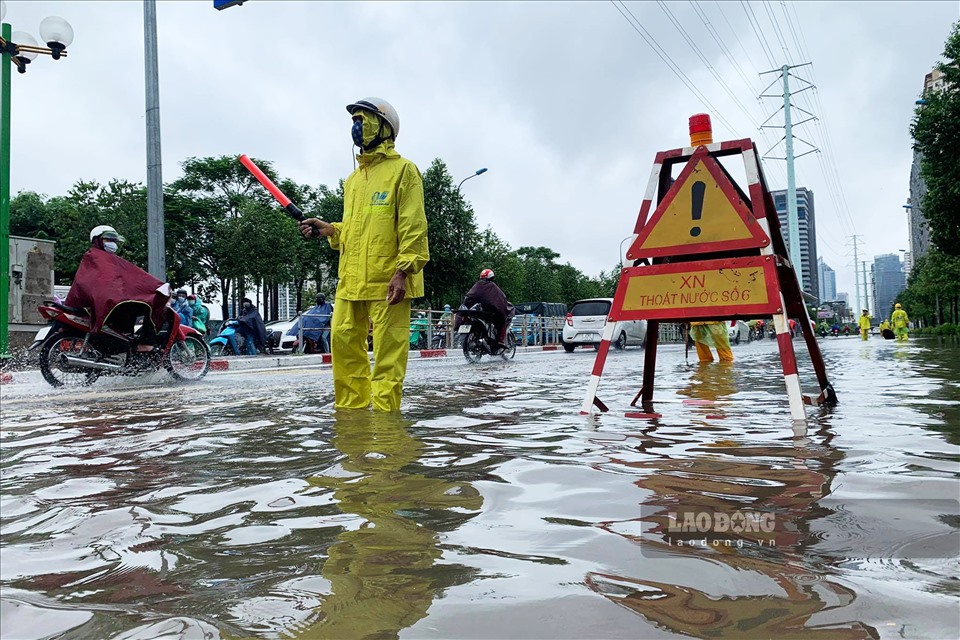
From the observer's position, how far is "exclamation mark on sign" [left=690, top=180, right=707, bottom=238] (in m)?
3.85

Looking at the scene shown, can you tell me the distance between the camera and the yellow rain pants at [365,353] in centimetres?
450

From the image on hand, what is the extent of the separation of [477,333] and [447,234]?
24611 millimetres

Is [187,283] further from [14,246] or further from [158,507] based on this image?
[158,507]

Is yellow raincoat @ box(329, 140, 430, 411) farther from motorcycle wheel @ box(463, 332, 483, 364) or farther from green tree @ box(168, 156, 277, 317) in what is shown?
green tree @ box(168, 156, 277, 317)

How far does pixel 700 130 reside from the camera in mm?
4137

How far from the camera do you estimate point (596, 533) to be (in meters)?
1.73

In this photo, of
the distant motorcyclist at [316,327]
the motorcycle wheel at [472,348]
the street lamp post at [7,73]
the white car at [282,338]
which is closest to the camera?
the street lamp post at [7,73]

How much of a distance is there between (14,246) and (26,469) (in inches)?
806

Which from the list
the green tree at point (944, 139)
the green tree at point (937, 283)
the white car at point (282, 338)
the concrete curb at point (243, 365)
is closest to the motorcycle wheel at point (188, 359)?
the concrete curb at point (243, 365)

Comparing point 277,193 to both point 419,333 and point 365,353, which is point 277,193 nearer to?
point 365,353

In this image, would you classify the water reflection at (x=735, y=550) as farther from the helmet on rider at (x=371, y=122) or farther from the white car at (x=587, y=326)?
the white car at (x=587, y=326)

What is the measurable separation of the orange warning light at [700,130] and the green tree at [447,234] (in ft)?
107

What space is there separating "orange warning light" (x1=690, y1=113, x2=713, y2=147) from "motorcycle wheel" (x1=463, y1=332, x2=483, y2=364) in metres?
8.82

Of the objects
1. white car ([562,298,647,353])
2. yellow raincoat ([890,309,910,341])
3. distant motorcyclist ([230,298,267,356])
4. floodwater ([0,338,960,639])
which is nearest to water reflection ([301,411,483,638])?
floodwater ([0,338,960,639])
